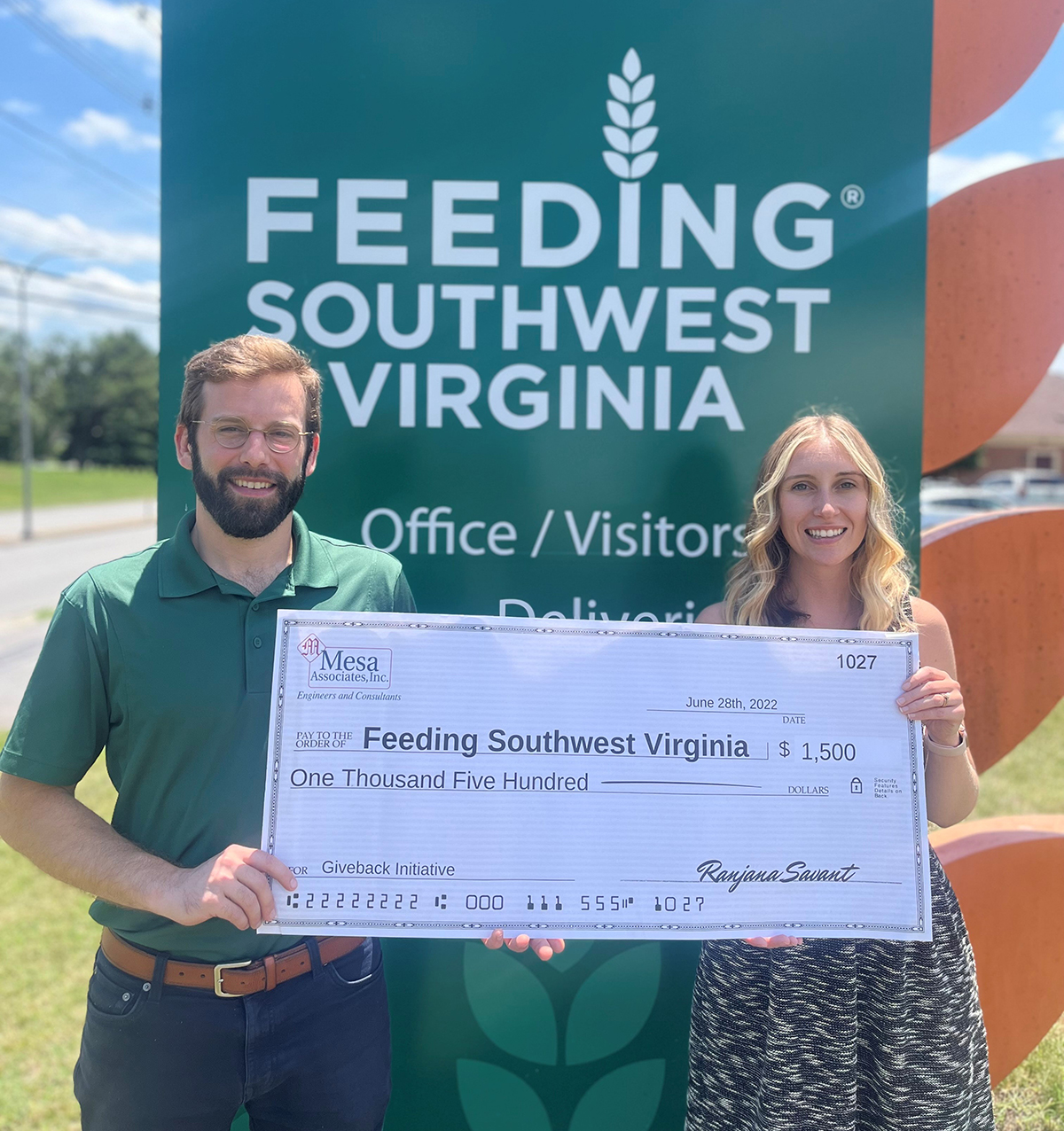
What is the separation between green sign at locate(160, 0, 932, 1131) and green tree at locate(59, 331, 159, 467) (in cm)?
6931

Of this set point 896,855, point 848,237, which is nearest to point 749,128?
point 848,237

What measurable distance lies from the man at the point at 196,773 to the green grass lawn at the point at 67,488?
36.6 metres

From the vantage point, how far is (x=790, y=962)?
175 centimetres

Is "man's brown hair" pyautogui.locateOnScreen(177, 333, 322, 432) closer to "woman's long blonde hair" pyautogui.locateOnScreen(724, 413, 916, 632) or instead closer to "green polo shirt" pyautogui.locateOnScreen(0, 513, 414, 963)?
"green polo shirt" pyautogui.locateOnScreen(0, 513, 414, 963)

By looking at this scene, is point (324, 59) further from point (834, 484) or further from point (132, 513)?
point (132, 513)

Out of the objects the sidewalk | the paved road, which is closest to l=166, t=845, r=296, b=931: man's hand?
the paved road

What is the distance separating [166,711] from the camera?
1.66 meters

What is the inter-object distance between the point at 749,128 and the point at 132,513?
3631 cm

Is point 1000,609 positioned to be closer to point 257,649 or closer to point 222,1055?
point 257,649

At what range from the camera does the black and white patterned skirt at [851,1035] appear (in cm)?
173

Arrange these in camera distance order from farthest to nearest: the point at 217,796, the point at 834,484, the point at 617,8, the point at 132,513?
the point at 132,513
the point at 617,8
the point at 834,484
the point at 217,796

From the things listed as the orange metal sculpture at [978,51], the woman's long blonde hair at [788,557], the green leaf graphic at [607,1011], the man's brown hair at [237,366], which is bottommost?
the green leaf graphic at [607,1011]

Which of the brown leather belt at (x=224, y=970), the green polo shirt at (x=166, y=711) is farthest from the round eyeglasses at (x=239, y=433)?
the brown leather belt at (x=224, y=970)

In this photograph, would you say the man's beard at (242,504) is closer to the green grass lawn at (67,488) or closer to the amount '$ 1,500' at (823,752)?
the amount '$ 1,500' at (823,752)
